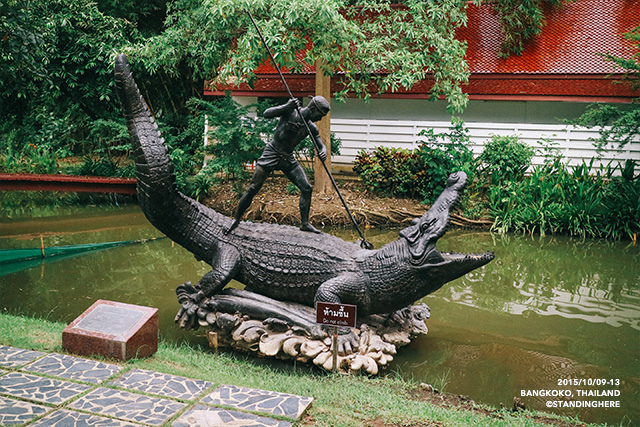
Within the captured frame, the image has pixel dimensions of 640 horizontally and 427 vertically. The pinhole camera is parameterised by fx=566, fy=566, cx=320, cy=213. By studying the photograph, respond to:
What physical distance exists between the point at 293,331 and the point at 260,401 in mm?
1579

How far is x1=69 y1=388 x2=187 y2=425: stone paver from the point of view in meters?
3.87

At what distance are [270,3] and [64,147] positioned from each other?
9.45 m

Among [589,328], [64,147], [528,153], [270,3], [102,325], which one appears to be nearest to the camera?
[102,325]

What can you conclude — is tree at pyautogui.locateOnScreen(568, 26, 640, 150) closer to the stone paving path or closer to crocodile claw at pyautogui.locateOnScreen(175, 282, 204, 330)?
crocodile claw at pyautogui.locateOnScreen(175, 282, 204, 330)

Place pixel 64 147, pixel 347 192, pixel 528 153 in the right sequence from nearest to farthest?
pixel 528 153, pixel 347 192, pixel 64 147

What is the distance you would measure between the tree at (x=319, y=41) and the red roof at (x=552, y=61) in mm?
919

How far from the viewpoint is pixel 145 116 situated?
21.1 ft

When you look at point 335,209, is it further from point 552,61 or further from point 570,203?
point 552,61

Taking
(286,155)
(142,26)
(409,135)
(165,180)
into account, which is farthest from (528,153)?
(142,26)

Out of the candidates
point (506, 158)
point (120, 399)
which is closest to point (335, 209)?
point (506, 158)

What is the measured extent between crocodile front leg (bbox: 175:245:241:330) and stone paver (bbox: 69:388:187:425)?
1847 mm

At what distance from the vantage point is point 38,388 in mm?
4238

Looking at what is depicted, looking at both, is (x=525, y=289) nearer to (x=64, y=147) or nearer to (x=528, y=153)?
(x=528, y=153)

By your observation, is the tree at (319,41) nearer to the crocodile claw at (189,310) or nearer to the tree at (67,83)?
the tree at (67,83)
